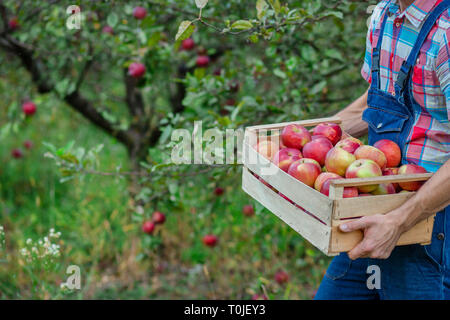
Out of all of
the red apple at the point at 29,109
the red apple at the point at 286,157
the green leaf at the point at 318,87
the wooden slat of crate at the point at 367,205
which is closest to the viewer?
the wooden slat of crate at the point at 367,205

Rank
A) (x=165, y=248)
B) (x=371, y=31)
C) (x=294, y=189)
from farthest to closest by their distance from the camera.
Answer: (x=165, y=248) → (x=371, y=31) → (x=294, y=189)

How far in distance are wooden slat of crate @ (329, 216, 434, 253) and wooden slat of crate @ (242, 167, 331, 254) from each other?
0.02 meters

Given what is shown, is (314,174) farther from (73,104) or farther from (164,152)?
(73,104)

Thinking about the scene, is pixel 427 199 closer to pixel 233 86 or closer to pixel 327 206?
pixel 327 206

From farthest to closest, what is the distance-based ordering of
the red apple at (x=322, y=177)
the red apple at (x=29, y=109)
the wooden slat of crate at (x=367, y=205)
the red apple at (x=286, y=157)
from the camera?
the red apple at (x=29, y=109) → the red apple at (x=286, y=157) → the red apple at (x=322, y=177) → the wooden slat of crate at (x=367, y=205)

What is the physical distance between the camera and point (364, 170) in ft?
4.19

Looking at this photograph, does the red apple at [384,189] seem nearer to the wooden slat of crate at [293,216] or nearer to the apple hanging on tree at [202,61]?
the wooden slat of crate at [293,216]

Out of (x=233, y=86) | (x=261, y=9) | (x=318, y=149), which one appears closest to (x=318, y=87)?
(x=233, y=86)

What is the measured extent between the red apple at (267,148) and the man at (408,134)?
0.99 feet

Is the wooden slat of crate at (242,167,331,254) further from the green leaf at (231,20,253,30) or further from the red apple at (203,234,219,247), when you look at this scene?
the red apple at (203,234,219,247)

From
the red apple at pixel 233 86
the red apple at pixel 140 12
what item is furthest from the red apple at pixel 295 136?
the red apple at pixel 140 12

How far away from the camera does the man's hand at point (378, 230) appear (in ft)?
4.00

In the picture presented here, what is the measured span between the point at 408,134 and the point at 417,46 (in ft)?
0.79

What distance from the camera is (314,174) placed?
1356 mm
